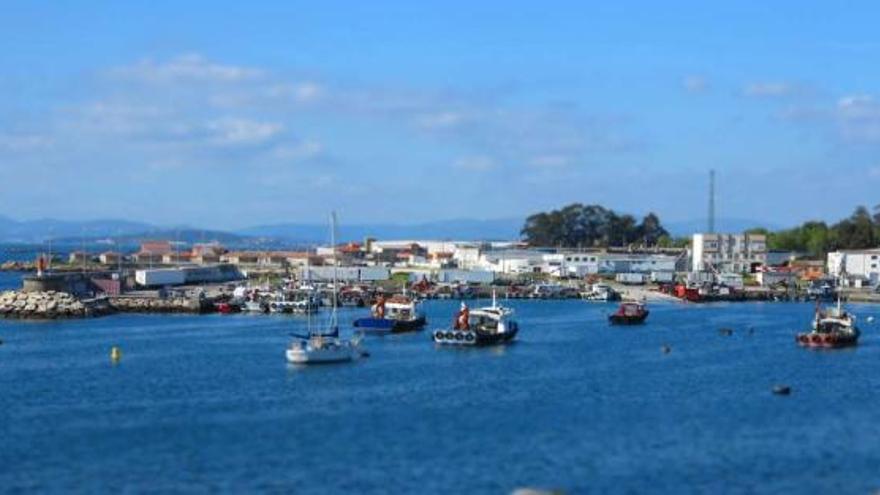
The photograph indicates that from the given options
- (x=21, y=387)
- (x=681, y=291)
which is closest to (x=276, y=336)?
(x=21, y=387)

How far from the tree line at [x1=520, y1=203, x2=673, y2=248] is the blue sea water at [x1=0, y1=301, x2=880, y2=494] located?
72.4 metres

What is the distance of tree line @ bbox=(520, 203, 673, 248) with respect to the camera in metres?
118

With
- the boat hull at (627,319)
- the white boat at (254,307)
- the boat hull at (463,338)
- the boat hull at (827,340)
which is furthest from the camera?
the white boat at (254,307)

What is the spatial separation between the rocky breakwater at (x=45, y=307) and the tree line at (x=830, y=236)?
6173cm

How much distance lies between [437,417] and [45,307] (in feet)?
108

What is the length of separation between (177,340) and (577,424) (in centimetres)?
2210

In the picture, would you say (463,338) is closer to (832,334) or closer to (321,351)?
(321,351)

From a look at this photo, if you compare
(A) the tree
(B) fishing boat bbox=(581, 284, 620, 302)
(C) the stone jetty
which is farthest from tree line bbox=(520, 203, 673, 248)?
(C) the stone jetty

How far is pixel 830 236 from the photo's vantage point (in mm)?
104062

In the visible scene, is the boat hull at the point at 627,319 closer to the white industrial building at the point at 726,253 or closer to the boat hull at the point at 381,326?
the boat hull at the point at 381,326

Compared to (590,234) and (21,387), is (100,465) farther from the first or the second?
(590,234)

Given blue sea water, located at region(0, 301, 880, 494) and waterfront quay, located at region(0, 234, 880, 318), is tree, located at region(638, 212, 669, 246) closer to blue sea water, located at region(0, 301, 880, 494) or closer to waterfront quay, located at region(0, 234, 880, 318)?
waterfront quay, located at region(0, 234, 880, 318)

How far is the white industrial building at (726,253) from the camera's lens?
91.3 m

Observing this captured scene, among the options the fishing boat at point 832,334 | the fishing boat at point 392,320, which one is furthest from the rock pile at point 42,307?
the fishing boat at point 832,334
